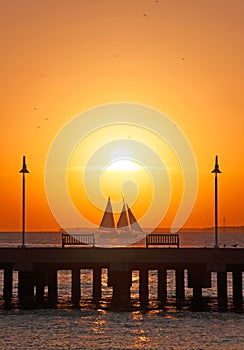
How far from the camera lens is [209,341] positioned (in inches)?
1670

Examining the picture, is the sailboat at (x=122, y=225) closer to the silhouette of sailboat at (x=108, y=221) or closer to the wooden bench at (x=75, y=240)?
the silhouette of sailboat at (x=108, y=221)

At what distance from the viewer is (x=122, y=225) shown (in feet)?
566

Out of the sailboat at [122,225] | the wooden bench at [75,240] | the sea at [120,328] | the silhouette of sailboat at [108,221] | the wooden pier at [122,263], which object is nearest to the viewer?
the sea at [120,328]

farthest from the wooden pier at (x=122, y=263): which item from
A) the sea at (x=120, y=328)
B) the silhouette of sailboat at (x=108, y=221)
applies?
the silhouette of sailboat at (x=108, y=221)

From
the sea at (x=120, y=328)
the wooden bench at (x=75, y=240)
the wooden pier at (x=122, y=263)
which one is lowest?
the sea at (x=120, y=328)

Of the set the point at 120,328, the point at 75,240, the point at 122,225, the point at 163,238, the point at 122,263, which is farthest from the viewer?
the point at 122,225

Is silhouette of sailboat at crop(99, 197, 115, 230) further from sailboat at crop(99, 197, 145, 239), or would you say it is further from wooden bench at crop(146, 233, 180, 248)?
wooden bench at crop(146, 233, 180, 248)

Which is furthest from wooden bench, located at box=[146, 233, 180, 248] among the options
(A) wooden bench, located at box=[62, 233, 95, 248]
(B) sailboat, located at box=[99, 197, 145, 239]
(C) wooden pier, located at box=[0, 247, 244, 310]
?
(B) sailboat, located at box=[99, 197, 145, 239]

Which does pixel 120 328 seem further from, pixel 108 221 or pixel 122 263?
pixel 108 221

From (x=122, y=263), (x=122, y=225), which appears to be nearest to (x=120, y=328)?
(x=122, y=263)

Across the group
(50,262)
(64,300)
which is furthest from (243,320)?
(64,300)

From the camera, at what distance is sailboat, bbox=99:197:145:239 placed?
166m

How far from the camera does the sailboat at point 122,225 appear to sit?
165625 mm

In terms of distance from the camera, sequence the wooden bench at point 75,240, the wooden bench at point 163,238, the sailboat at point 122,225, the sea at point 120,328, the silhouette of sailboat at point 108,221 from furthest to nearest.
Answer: the silhouette of sailboat at point 108,221, the sailboat at point 122,225, the wooden bench at point 163,238, the wooden bench at point 75,240, the sea at point 120,328
